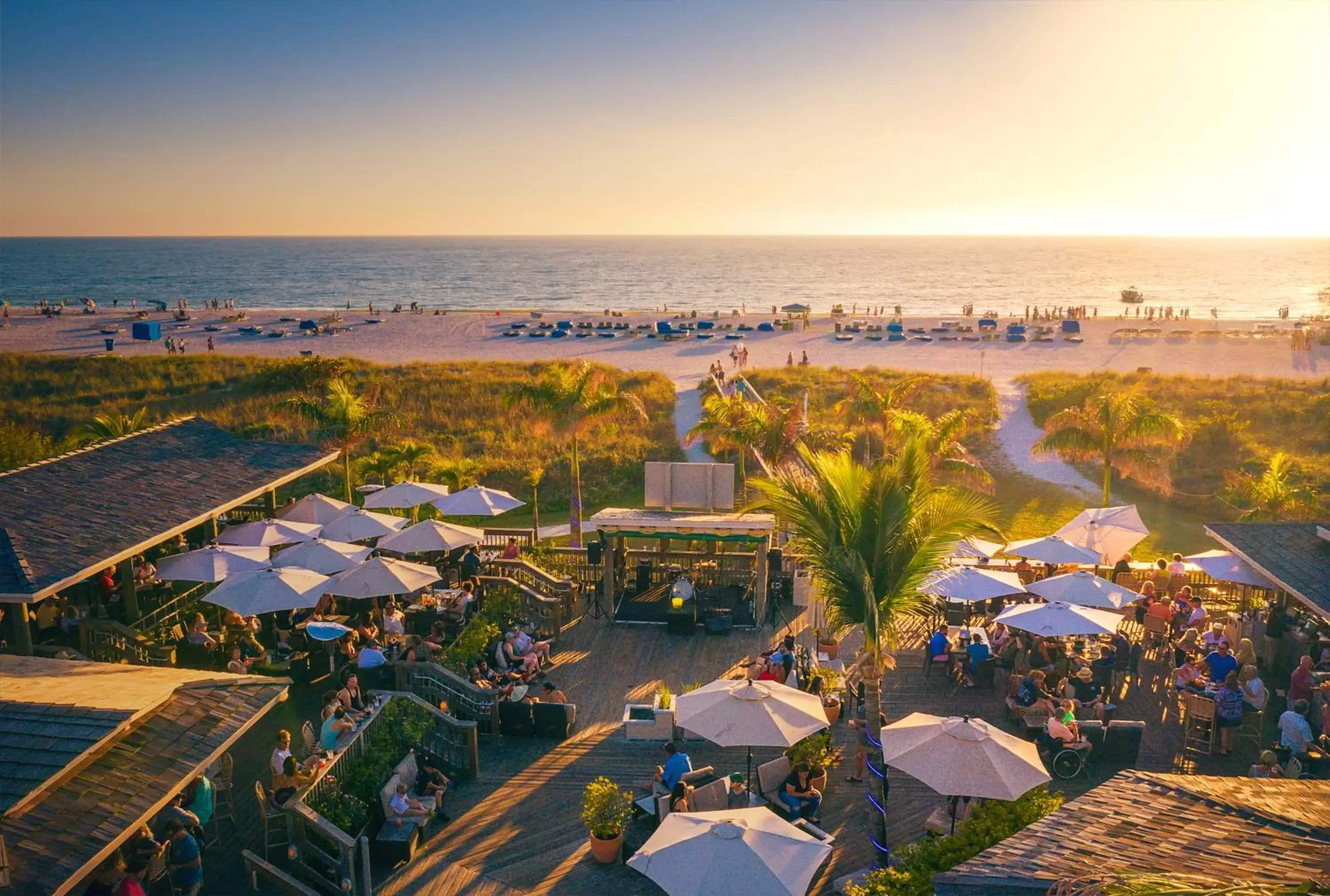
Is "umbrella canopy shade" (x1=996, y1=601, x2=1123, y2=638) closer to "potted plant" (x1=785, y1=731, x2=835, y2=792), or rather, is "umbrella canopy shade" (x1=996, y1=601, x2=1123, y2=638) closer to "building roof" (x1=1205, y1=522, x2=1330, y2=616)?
"building roof" (x1=1205, y1=522, x2=1330, y2=616)

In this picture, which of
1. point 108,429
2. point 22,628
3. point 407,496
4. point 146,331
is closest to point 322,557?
point 407,496

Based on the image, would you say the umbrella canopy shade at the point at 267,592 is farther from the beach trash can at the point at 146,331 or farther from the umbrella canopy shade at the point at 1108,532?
the beach trash can at the point at 146,331

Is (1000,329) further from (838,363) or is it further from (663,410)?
(663,410)

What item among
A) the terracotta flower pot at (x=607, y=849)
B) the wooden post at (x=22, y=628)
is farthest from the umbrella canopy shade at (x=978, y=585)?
the wooden post at (x=22, y=628)

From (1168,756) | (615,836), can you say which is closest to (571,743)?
(615,836)

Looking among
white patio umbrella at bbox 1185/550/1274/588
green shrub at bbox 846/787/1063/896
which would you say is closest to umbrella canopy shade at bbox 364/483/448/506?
green shrub at bbox 846/787/1063/896

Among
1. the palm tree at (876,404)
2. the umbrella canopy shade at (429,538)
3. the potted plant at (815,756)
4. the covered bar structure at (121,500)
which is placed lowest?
the potted plant at (815,756)
